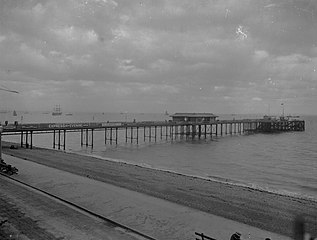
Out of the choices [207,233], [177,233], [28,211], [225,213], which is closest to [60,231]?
A: [28,211]

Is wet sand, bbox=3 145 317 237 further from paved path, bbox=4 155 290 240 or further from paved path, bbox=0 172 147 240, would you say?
paved path, bbox=0 172 147 240

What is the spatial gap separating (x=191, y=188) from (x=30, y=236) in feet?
38.6

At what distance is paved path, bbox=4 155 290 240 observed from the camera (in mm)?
11750

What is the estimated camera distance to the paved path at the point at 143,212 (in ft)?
38.5

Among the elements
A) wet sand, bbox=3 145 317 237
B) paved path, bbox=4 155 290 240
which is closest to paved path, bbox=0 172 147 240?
paved path, bbox=4 155 290 240

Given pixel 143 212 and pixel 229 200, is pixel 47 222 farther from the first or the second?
pixel 229 200

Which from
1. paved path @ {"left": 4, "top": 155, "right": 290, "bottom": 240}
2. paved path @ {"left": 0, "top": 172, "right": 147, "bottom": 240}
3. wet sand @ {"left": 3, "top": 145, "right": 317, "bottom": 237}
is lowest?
wet sand @ {"left": 3, "top": 145, "right": 317, "bottom": 237}

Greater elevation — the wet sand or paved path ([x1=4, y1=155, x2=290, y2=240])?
paved path ([x1=4, y1=155, x2=290, y2=240])

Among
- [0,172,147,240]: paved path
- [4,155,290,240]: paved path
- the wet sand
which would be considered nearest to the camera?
[0,172,147,240]: paved path

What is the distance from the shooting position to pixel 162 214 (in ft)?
45.5

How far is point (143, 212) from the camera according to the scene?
14.0 metres

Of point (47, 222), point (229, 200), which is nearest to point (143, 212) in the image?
point (47, 222)

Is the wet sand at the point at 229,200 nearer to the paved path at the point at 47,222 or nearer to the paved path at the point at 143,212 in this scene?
the paved path at the point at 143,212

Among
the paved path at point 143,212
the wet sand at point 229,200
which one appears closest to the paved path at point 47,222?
the paved path at point 143,212
